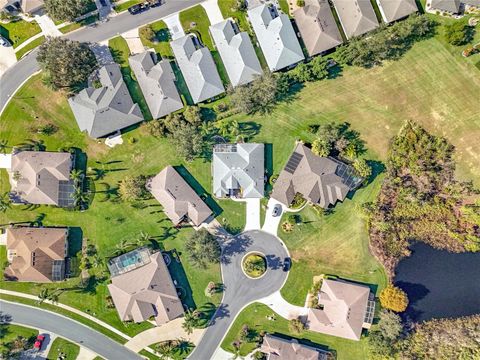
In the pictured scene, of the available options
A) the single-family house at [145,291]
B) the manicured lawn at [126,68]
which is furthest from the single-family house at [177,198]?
the manicured lawn at [126,68]

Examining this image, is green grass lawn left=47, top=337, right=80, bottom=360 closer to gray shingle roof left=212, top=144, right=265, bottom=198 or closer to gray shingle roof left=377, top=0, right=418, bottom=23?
gray shingle roof left=212, top=144, right=265, bottom=198

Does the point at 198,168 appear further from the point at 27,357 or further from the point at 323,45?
the point at 27,357

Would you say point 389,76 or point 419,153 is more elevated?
point 389,76

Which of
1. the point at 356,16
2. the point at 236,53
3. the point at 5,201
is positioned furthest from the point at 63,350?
the point at 356,16

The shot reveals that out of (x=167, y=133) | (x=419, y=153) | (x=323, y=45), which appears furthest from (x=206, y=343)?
(x=323, y=45)

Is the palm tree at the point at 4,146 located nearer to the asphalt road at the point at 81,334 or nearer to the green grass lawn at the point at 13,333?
the asphalt road at the point at 81,334

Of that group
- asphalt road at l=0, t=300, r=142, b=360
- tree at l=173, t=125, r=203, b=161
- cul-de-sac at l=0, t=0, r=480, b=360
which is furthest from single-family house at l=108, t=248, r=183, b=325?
tree at l=173, t=125, r=203, b=161

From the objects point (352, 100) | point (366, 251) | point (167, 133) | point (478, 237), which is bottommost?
point (478, 237)
